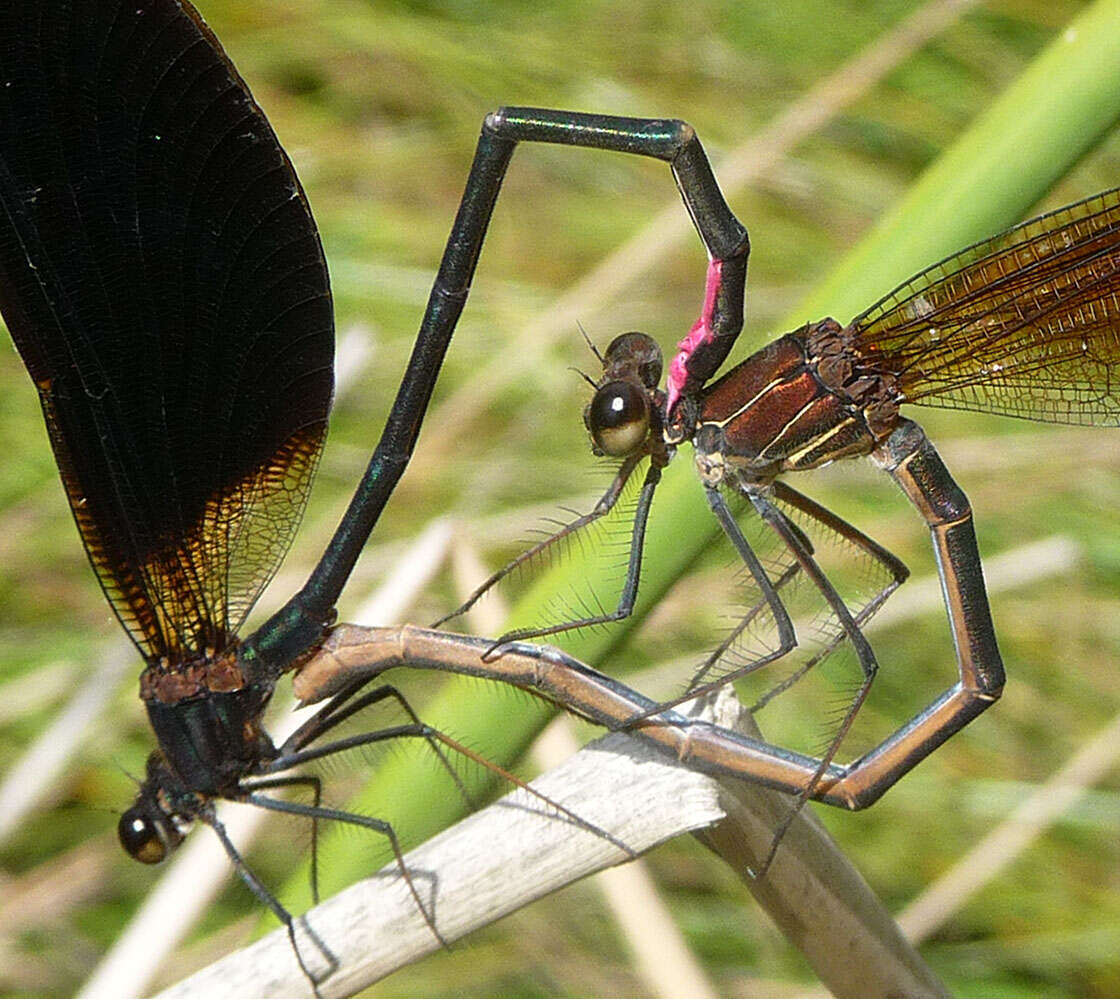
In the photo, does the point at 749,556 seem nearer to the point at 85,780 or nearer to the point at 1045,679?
the point at 1045,679

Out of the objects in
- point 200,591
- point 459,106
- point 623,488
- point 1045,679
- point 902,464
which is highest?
point 459,106

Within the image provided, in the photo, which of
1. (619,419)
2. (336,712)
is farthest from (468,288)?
(336,712)

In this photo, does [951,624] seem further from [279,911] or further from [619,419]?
[279,911]

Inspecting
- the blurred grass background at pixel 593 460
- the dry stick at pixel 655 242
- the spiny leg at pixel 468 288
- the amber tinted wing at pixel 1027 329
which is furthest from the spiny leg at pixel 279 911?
the dry stick at pixel 655 242

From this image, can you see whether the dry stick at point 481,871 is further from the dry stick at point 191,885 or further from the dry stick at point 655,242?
the dry stick at point 655,242

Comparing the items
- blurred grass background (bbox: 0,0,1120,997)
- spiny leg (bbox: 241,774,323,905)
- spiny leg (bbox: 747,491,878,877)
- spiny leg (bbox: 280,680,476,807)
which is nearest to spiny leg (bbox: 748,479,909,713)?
spiny leg (bbox: 747,491,878,877)

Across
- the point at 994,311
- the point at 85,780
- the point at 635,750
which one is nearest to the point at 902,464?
the point at 994,311
